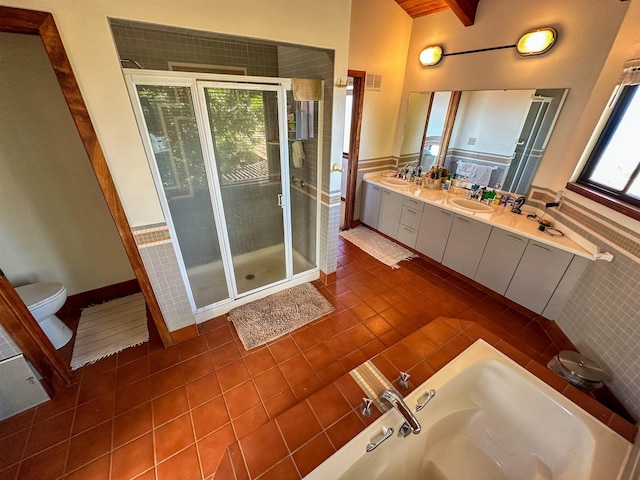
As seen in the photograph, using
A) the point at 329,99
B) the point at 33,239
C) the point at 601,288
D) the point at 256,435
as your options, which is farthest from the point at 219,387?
the point at 601,288

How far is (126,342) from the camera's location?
2045 mm

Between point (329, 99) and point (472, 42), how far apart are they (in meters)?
1.88

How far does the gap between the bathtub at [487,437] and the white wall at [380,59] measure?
9.36 feet

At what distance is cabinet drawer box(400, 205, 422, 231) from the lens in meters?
3.14

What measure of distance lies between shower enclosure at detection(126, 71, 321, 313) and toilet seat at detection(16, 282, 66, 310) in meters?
A: 0.90

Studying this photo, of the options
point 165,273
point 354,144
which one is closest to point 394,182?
point 354,144

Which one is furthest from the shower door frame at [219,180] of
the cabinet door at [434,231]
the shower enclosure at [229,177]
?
the cabinet door at [434,231]

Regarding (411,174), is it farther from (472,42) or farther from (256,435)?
(256,435)

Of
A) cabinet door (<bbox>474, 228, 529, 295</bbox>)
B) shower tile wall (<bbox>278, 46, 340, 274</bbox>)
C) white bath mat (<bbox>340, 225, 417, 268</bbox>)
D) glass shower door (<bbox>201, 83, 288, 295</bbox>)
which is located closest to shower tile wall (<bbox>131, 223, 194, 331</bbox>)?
glass shower door (<bbox>201, 83, 288, 295</bbox>)

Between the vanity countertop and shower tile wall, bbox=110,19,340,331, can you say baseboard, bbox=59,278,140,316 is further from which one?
the vanity countertop

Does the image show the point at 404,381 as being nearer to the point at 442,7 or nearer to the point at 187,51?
the point at 187,51

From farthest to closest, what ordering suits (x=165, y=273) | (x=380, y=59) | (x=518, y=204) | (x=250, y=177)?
1. (x=380, y=59)
2. (x=518, y=204)
3. (x=250, y=177)
4. (x=165, y=273)

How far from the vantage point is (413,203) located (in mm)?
3133

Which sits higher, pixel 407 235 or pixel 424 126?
pixel 424 126
